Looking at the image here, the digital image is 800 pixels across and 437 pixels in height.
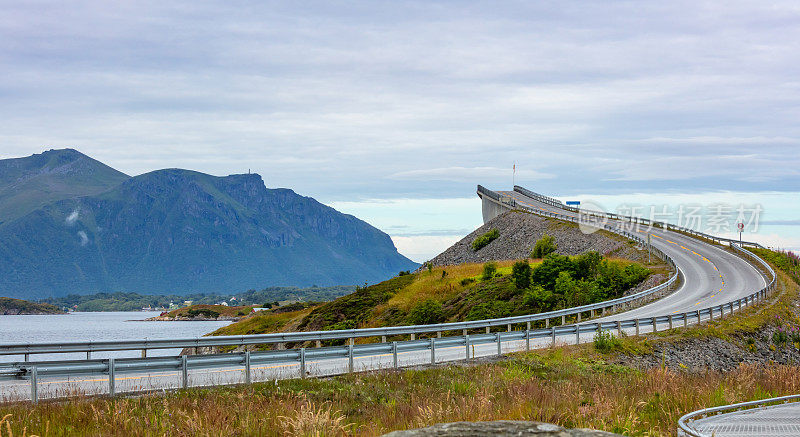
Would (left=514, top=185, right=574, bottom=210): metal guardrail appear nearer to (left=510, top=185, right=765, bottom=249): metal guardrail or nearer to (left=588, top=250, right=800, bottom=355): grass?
(left=510, top=185, right=765, bottom=249): metal guardrail

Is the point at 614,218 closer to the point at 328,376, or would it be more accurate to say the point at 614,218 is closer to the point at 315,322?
the point at 315,322

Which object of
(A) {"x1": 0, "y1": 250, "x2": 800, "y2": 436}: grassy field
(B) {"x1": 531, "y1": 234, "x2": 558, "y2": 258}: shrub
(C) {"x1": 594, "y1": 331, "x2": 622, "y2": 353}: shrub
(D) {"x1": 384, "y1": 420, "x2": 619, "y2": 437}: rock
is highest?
(B) {"x1": 531, "y1": 234, "x2": 558, "y2": 258}: shrub

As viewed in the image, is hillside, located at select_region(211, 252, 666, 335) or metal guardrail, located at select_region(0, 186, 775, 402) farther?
hillside, located at select_region(211, 252, 666, 335)

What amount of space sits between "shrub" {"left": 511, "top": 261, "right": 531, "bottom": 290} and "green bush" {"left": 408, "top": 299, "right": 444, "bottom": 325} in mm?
6510

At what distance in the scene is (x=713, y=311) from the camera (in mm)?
42562

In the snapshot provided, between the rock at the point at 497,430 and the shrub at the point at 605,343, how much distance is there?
21214 millimetres

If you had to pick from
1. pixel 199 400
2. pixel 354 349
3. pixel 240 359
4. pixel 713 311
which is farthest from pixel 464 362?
pixel 713 311

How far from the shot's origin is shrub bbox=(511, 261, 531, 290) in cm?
6050

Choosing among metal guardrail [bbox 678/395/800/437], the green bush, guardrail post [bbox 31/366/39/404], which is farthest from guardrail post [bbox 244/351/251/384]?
the green bush

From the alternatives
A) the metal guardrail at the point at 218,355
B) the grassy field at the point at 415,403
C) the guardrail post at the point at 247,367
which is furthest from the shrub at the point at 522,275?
the guardrail post at the point at 247,367

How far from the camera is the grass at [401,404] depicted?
11.8 meters

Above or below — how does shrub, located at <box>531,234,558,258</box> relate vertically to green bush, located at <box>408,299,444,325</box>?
above

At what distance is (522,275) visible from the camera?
60.9 meters

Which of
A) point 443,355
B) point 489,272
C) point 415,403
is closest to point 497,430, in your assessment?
point 415,403
